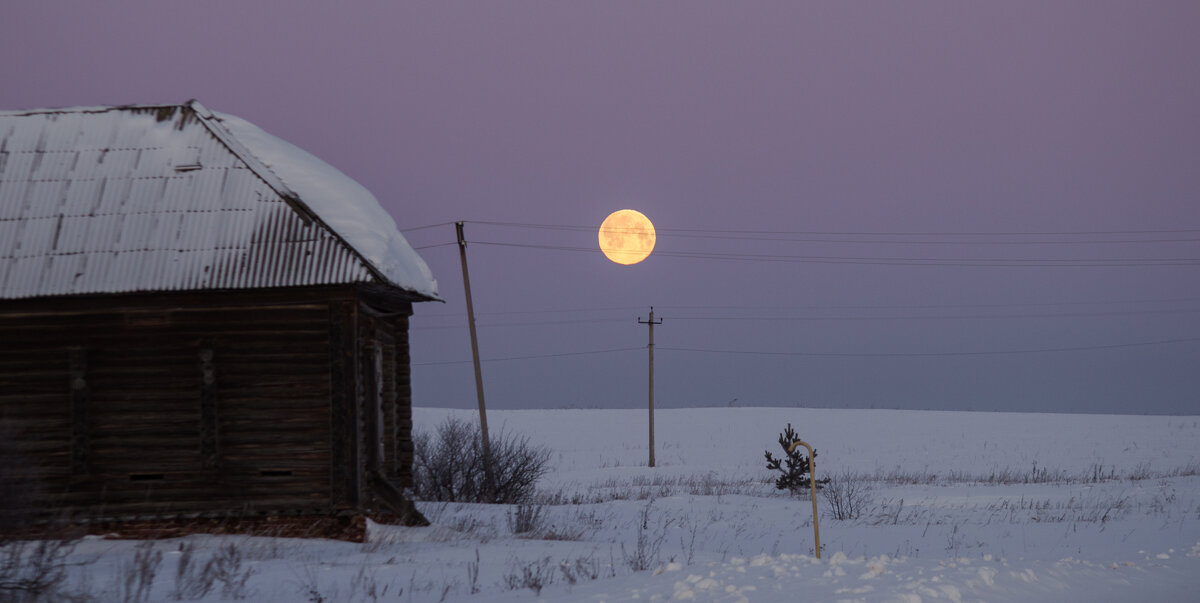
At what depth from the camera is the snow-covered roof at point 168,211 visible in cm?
1130

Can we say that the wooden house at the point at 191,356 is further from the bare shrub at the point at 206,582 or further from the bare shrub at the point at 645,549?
the bare shrub at the point at 645,549

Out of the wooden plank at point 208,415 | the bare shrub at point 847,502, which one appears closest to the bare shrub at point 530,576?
the wooden plank at point 208,415

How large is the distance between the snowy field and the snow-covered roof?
Answer: 3278mm

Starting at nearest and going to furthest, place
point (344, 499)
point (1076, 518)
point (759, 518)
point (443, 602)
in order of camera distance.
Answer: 1. point (443, 602)
2. point (344, 499)
3. point (1076, 518)
4. point (759, 518)

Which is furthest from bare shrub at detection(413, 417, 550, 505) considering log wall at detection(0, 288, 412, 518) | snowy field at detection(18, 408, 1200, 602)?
log wall at detection(0, 288, 412, 518)

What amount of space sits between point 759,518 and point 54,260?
11236 millimetres

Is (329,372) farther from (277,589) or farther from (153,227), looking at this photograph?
(277,589)

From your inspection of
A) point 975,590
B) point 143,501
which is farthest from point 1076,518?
point 143,501

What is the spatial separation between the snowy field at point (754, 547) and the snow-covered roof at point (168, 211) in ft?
10.8

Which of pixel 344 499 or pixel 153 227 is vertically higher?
pixel 153 227

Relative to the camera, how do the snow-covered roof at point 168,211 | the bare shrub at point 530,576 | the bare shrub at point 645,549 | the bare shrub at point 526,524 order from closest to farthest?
1. the bare shrub at point 530,576
2. the bare shrub at point 645,549
3. the snow-covered roof at point 168,211
4. the bare shrub at point 526,524

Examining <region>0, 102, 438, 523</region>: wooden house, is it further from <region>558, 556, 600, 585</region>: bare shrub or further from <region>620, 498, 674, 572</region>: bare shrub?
<region>620, 498, 674, 572</region>: bare shrub

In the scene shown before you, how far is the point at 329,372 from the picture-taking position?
1148cm

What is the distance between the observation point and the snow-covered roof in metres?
11.3
